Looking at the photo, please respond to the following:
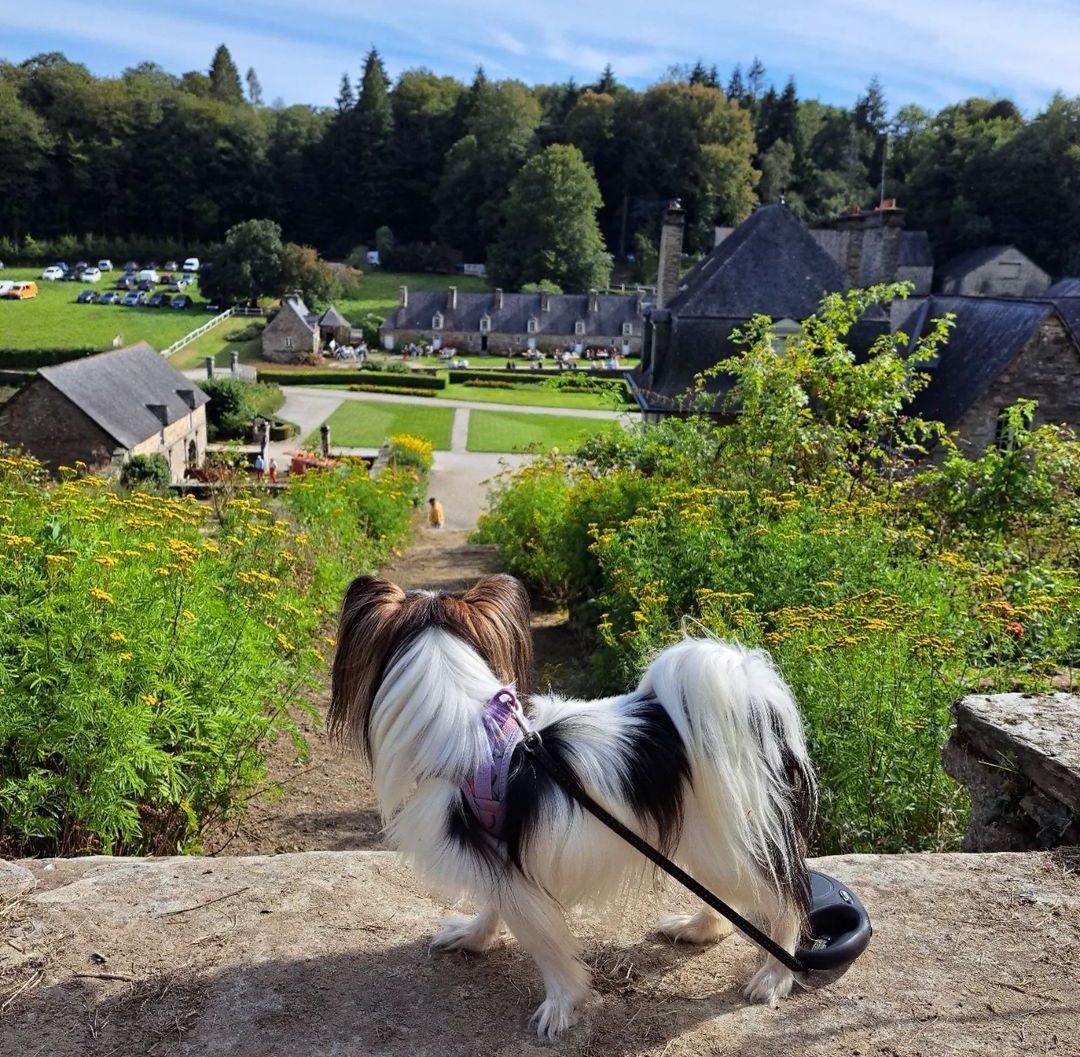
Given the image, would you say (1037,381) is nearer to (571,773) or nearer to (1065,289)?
(571,773)

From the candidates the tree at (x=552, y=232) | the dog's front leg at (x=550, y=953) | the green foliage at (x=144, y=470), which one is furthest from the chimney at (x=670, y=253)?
the tree at (x=552, y=232)

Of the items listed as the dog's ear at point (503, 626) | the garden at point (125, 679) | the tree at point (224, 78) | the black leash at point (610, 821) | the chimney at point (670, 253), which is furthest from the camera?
the tree at point (224, 78)

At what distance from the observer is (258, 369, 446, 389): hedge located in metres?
46.0

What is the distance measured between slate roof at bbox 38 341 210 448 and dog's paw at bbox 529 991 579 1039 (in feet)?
83.1

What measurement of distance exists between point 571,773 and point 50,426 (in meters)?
26.6

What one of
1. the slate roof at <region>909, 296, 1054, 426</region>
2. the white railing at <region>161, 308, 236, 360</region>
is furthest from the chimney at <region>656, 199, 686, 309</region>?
the white railing at <region>161, 308, 236, 360</region>

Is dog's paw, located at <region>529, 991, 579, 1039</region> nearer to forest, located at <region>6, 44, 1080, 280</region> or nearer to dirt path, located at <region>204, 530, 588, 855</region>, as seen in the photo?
dirt path, located at <region>204, 530, 588, 855</region>

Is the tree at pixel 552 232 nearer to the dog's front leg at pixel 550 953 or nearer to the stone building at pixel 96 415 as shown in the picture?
the stone building at pixel 96 415

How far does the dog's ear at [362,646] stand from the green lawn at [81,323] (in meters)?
55.4

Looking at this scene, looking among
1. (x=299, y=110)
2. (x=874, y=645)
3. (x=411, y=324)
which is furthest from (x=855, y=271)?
(x=299, y=110)

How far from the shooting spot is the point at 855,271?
24.2 meters

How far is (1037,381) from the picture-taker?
16781 mm

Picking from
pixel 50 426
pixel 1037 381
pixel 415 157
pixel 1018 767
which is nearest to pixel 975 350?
pixel 1037 381

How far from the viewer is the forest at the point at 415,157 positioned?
83.1m
